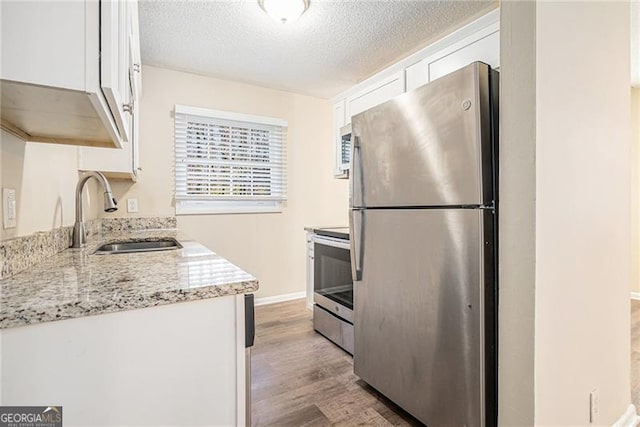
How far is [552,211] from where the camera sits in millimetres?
1070

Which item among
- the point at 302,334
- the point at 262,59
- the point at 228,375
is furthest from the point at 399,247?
the point at 262,59

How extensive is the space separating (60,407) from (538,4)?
167cm

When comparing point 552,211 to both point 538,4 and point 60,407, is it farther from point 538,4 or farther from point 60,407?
point 60,407

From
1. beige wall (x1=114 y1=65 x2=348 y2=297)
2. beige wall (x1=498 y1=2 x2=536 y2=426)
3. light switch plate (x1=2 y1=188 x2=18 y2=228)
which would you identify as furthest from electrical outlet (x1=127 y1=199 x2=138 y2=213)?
beige wall (x1=498 y1=2 x2=536 y2=426)

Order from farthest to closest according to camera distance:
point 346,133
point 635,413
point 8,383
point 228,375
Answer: point 346,133, point 635,413, point 228,375, point 8,383

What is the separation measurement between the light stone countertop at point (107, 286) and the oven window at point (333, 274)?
1391mm

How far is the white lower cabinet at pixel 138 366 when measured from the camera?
0.61m

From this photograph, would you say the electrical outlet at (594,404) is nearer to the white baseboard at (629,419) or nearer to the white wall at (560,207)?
the white wall at (560,207)

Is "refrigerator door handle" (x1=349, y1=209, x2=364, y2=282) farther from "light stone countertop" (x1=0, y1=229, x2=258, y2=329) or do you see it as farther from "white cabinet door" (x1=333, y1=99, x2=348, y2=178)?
"white cabinet door" (x1=333, y1=99, x2=348, y2=178)

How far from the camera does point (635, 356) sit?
2209mm

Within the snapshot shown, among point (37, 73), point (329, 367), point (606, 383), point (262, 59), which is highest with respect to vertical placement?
point (262, 59)

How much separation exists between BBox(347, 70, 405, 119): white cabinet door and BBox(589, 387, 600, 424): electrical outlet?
200 cm

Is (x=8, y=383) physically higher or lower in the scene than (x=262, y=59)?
lower

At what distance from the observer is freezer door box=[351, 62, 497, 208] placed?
4.05ft
